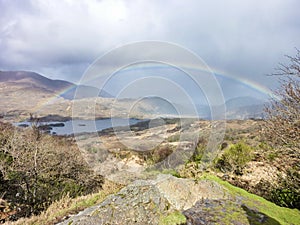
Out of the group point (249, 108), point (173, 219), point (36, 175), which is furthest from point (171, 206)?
point (249, 108)

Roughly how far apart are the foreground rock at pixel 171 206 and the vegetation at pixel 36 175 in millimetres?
4493

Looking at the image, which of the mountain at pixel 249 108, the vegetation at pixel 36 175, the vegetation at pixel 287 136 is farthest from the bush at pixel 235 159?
the vegetation at pixel 36 175

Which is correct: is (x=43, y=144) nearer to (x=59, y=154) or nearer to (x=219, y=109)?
(x=59, y=154)

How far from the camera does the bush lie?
997 cm

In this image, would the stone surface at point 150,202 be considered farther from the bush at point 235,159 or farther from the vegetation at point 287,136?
the bush at point 235,159

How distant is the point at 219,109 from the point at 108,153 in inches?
315

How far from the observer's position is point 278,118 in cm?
606

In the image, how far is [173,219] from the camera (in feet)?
13.5

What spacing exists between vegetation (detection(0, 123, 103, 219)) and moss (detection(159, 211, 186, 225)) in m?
5.22

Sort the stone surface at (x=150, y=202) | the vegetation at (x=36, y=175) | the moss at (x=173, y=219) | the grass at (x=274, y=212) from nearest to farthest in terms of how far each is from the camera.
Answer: the grass at (x=274, y=212), the moss at (x=173, y=219), the stone surface at (x=150, y=202), the vegetation at (x=36, y=175)

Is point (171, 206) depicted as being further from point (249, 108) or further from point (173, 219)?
point (249, 108)

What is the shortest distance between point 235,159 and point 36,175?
26.7 ft

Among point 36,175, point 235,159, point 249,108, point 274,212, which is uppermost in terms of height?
point 249,108

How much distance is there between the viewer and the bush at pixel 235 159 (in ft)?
32.7
